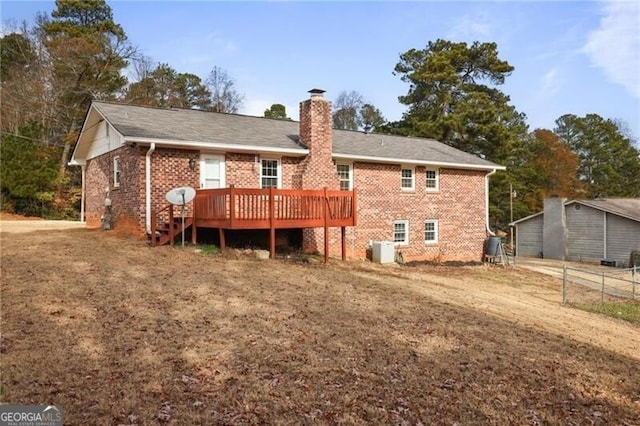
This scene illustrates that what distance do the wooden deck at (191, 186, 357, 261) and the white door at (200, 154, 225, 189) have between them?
121 centimetres

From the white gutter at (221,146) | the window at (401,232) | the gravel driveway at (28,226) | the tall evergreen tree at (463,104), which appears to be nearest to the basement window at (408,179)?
the window at (401,232)

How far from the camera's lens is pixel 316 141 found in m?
15.8

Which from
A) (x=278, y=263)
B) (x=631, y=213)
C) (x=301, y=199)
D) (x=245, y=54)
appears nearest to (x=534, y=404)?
(x=278, y=263)

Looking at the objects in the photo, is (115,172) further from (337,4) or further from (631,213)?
(631,213)

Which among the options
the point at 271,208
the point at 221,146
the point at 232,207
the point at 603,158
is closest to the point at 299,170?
the point at 221,146

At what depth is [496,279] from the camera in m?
15.8

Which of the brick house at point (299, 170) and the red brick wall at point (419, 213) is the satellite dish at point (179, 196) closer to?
the brick house at point (299, 170)

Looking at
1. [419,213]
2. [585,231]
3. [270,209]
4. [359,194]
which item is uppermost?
[359,194]

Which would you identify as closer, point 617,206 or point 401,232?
point 401,232

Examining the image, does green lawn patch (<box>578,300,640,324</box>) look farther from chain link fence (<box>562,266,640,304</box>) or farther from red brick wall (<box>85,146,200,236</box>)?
red brick wall (<box>85,146,200,236</box>)

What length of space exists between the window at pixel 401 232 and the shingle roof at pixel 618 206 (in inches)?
515

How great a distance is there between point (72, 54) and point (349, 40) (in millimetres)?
21897

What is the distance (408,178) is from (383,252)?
3.88 meters

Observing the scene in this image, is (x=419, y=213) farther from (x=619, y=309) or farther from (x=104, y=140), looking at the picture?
(x=104, y=140)
